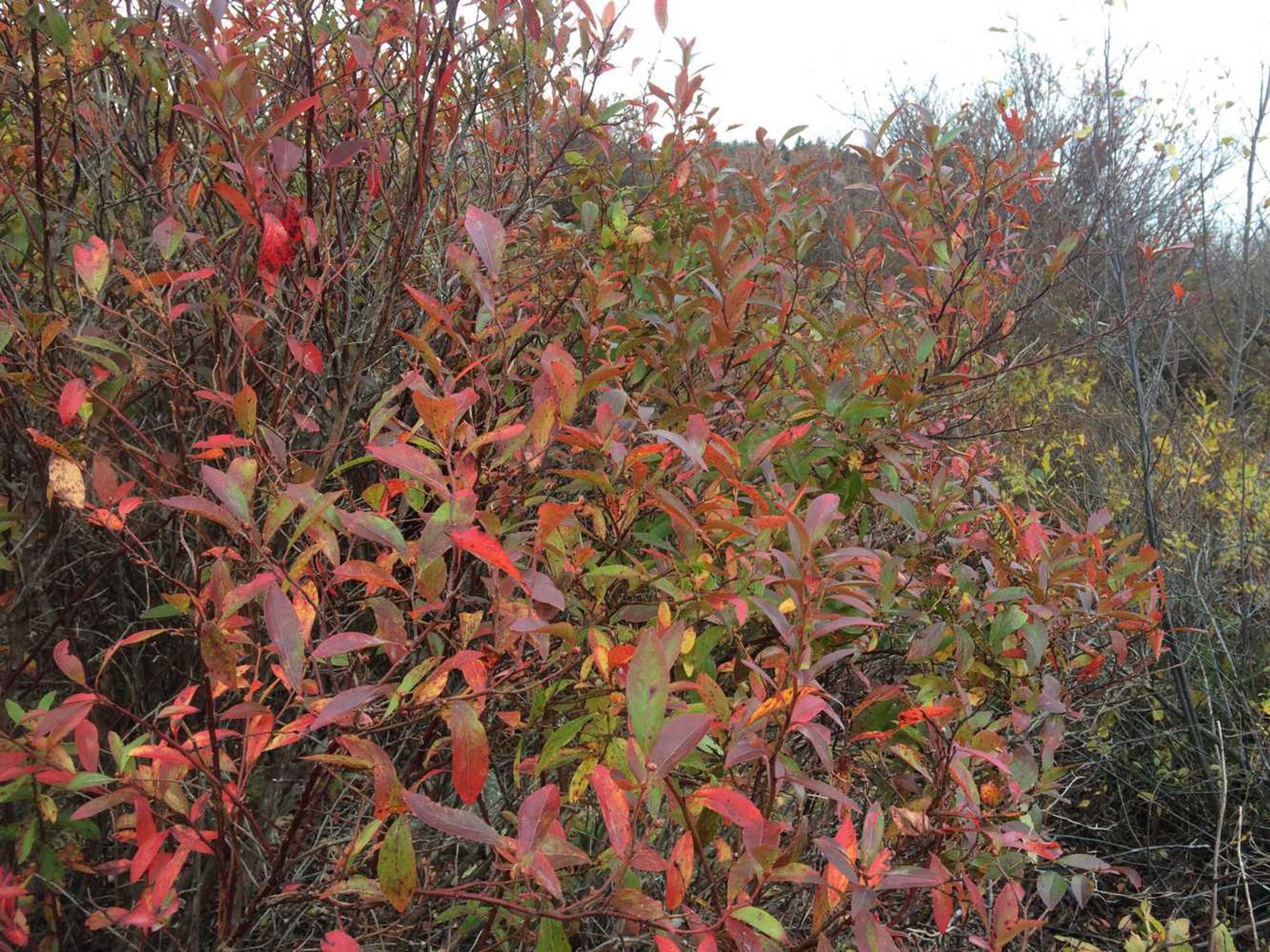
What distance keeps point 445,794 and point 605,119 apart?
64.6 inches

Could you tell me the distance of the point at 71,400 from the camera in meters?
1.08

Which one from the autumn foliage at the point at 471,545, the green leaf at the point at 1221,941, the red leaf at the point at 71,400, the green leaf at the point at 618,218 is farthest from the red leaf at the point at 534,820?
the green leaf at the point at 1221,941

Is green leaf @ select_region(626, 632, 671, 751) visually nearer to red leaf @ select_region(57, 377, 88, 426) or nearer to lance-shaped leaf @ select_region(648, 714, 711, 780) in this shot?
lance-shaped leaf @ select_region(648, 714, 711, 780)

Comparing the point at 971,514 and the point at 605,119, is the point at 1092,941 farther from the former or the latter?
the point at 605,119

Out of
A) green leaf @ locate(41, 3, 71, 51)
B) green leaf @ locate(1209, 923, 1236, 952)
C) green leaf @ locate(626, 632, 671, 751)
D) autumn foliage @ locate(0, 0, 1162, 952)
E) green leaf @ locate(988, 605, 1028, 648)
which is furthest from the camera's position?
green leaf @ locate(1209, 923, 1236, 952)

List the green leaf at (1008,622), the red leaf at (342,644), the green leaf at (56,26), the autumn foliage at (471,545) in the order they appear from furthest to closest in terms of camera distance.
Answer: the green leaf at (1008,622) → the green leaf at (56,26) → the autumn foliage at (471,545) → the red leaf at (342,644)

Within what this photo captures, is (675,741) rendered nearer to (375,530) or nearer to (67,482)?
(375,530)

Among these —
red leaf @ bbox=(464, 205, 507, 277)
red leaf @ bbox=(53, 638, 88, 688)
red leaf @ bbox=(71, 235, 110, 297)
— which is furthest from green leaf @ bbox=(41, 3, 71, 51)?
red leaf @ bbox=(53, 638, 88, 688)

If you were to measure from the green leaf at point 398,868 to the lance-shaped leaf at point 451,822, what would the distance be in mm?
79

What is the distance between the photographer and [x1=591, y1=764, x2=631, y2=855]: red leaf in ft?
2.62

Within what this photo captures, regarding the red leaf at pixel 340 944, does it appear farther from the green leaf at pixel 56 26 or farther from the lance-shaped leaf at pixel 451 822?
the green leaf at pixel 56 26

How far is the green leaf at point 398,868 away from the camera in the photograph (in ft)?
2.95

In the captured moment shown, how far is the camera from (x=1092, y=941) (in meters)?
2.72

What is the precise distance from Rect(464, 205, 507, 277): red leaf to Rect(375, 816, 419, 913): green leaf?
69cm
